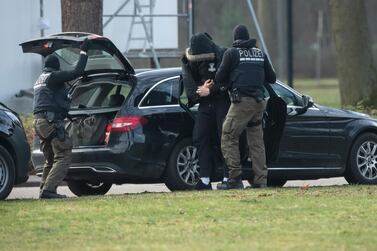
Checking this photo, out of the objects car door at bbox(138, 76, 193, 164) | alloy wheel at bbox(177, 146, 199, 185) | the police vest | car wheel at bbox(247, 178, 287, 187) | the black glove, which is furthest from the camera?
car wheel at bbox(247, 178, 287, 187)

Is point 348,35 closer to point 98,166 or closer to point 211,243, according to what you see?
point 98,166

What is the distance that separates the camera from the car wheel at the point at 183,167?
13.5 metres

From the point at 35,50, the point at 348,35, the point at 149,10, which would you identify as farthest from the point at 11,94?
the point at 35,50

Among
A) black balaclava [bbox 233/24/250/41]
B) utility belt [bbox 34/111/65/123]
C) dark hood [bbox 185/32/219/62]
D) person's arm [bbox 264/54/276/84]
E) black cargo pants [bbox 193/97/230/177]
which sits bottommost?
black cargo pants [bbox 193/97/230/177]

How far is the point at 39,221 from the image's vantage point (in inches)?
417

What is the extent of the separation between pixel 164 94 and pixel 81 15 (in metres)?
4.68

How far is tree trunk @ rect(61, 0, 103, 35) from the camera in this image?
17953 millimetres

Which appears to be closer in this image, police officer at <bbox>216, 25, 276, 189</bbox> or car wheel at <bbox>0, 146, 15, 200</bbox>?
car wheel at <bbox>0, 146, 15, 200</bbox>

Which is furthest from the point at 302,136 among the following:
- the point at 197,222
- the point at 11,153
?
the point at 197,222

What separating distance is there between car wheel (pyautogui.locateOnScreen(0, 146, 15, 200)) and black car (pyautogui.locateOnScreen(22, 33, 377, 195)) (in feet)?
3.08

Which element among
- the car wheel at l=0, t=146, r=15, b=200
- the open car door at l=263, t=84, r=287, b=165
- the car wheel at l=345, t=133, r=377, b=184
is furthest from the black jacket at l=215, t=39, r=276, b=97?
the car wheel at l=0, t=146, r=15, b=200

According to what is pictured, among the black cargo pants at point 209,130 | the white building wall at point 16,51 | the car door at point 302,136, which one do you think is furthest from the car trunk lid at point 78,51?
the white building wall at point 16,51

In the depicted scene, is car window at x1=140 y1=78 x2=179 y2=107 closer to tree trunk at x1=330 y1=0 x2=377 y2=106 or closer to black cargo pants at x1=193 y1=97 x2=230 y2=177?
black cargo pants at x1=193 y1=97 x2=230 y2=177

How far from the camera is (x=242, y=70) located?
43.5 feet
